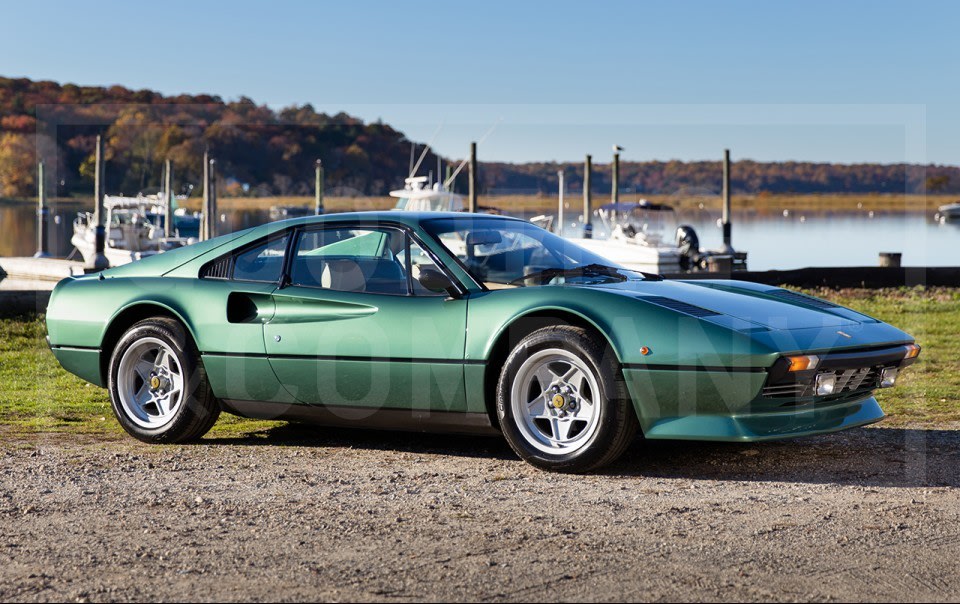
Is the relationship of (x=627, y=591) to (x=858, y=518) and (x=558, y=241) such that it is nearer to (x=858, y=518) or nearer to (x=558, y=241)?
(x=858, y=518)

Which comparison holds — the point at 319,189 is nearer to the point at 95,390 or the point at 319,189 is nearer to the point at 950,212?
the point at 95,390

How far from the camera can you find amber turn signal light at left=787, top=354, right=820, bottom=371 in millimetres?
5312

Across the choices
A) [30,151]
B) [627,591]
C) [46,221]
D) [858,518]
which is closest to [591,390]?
[858,518]

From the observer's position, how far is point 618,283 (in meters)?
6.19

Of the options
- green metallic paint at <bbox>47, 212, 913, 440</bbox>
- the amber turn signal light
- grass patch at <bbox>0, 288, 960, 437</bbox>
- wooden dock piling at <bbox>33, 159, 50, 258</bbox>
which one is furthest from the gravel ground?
wooden dock piling at <bbox>33, 159, 50, 258</bbox>

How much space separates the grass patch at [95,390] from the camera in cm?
740

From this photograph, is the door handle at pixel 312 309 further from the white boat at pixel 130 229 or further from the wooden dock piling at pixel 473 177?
the white boat at pixel 130 229

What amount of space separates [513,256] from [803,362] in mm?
1713

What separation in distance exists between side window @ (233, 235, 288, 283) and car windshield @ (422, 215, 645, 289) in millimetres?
907

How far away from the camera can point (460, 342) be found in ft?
19.1

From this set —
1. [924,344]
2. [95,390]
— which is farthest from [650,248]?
[95,390]

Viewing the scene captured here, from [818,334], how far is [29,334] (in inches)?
362

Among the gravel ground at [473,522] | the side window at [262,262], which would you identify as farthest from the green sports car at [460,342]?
the gravel ground at [473,522]

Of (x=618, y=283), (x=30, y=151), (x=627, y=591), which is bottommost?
(x=627, y=591)
